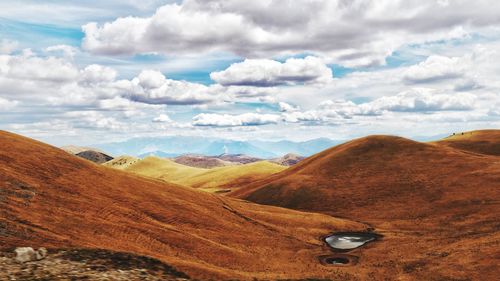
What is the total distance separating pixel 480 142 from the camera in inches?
5797

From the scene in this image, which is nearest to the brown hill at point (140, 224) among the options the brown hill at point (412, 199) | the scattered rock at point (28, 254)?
the scattered rock at point (28, 254)

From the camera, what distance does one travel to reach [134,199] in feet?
190

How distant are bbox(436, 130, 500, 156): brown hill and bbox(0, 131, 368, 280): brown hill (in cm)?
9561

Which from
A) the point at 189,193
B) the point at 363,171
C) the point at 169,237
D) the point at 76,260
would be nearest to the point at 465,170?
the point at 363,171

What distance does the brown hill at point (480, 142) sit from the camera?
5470 inches

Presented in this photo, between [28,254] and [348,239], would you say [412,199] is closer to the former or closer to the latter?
[348,239]

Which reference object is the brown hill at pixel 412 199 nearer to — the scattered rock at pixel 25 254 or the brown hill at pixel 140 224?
the brown hill at pixel 140 224

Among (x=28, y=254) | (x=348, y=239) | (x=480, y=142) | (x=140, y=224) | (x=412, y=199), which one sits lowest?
(x=348, y=239)

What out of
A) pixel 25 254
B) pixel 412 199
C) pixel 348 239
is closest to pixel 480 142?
pixel 412 199

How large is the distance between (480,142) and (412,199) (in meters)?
74.9

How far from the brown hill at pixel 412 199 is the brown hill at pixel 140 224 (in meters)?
11.5

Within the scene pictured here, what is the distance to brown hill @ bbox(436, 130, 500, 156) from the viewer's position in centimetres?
13895

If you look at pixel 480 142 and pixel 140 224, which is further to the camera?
pixel 480 142

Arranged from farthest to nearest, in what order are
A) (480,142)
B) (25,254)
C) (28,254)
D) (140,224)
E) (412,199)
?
(480,142) → (412,199) → (140,224) → (28,254) → (25,254)
